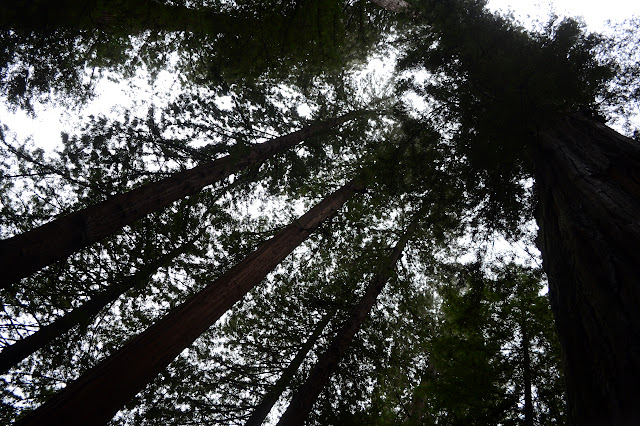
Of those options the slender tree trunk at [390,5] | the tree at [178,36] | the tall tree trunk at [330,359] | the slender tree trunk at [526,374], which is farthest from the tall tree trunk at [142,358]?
the slender tree trunk at [390,5]

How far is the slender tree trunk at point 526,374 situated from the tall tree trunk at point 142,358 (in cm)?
519

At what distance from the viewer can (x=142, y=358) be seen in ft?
11.0

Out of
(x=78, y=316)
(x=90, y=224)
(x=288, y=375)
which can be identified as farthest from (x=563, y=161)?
(x=78, y=316)

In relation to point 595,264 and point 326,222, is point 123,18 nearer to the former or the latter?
point 326,222

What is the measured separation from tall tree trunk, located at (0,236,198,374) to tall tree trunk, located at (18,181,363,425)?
9.58ft

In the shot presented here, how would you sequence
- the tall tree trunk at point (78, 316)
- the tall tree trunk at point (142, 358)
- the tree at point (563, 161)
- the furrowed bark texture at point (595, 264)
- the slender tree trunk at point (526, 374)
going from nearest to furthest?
1. the furrowed bark texture at point (595, 264)
2. the tree at point (563, 161)
3. the tall tree trunk at point (142, 358)
4. the slender tree trunk at point (526, 374)
5. the tall tree trunk at point (78, 316)

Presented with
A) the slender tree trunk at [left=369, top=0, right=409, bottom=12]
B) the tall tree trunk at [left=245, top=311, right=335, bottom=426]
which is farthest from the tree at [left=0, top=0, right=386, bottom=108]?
the tall tree trunk at [left=245, top=311, right=335, bottom=426]

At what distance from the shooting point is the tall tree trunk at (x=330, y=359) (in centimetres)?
532

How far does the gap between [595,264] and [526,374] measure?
5144mm

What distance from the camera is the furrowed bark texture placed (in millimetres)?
1605

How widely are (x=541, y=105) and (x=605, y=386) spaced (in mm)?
3597

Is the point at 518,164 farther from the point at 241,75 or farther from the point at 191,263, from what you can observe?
the point at 191,263

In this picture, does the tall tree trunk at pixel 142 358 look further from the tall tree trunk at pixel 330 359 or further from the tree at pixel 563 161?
the tree at pixel 563 161

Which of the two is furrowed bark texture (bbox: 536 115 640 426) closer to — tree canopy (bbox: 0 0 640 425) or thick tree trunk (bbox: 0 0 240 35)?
tree canopy (bbox: 0 0 640 425)
